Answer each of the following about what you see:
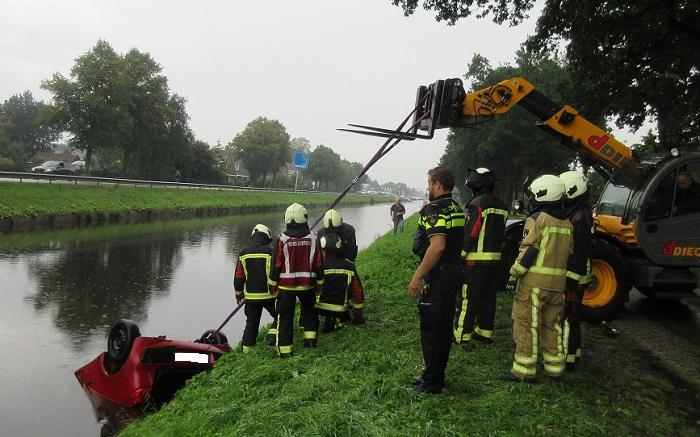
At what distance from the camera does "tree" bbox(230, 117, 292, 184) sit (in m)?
76.2

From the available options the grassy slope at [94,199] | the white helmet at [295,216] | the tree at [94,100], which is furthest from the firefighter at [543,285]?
the tree at [94,100]

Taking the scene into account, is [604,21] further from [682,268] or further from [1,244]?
[1,244]

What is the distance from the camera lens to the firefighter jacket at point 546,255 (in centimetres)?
449

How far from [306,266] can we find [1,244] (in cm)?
1485

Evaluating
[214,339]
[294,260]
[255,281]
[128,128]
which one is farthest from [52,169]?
Answer: [294,260]

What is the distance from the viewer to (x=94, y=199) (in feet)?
87.5

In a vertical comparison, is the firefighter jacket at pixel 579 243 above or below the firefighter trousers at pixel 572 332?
above

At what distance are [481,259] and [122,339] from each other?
4180 millimetres

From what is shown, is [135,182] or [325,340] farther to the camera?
[135,182]

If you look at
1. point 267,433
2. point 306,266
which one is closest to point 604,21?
point 306,266

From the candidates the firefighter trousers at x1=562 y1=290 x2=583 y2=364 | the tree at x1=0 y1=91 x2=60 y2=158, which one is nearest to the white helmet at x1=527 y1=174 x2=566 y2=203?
the firefighter trousers at x1=562 y1=290 x2=583 y2=364

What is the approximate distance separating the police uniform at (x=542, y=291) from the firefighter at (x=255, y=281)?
2.90 metres

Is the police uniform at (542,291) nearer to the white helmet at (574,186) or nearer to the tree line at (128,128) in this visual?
the white helmet at (574,186)

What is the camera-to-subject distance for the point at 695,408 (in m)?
4.40
